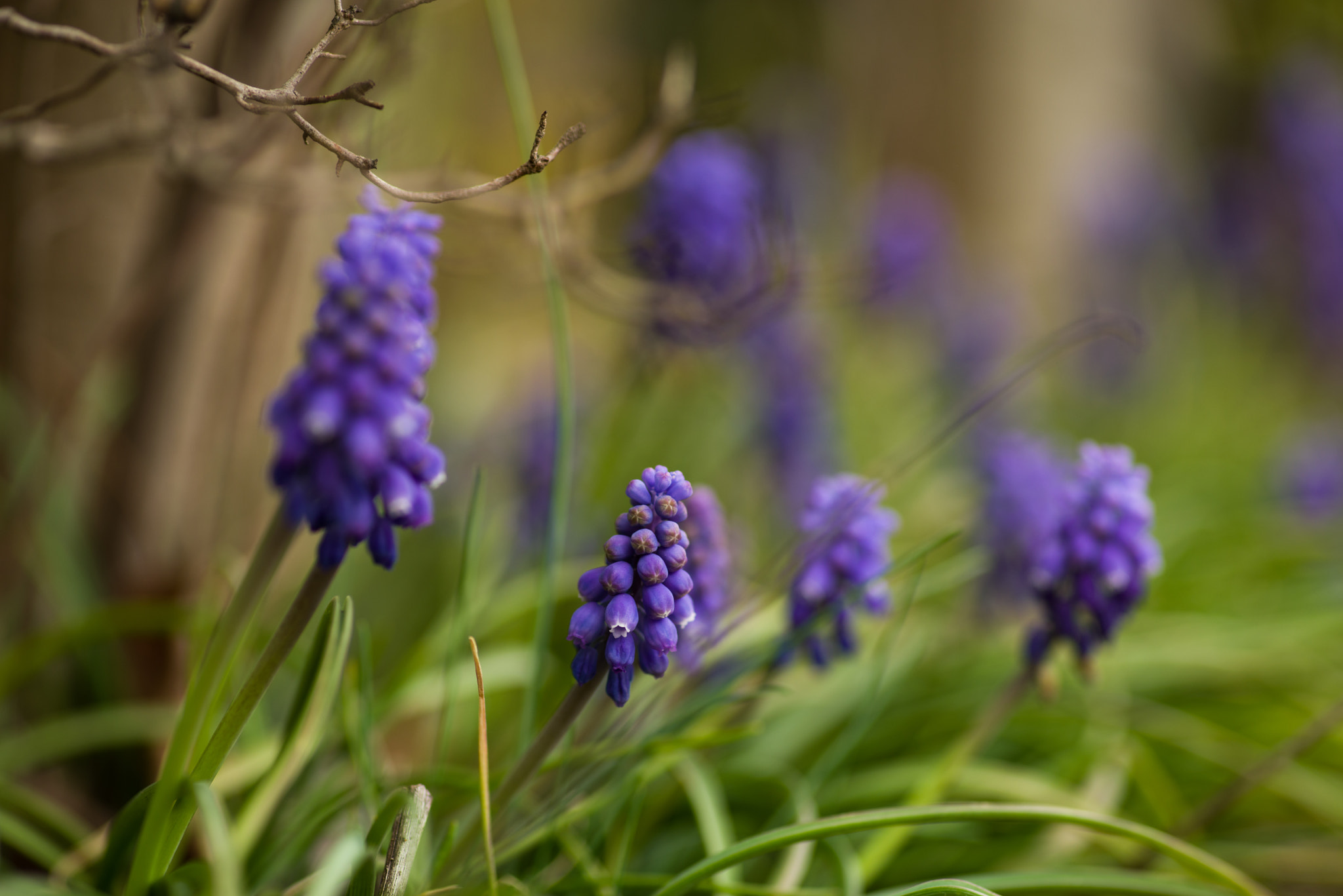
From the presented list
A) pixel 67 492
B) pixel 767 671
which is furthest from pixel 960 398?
pixel 67 492

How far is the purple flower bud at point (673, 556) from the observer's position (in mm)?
1446

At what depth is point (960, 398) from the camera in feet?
17.0

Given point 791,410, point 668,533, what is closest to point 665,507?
point 668,533

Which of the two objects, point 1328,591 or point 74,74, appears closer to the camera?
point 74,74

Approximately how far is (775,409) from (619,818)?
91.2 inches

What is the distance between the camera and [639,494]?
1.46 metres

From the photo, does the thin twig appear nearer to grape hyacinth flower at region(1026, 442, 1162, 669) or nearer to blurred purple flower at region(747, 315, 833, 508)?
grape hyacinth flower at region(1026, 442, 1162, 669)

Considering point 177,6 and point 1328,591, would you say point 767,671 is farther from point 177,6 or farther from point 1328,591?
point 1328,591

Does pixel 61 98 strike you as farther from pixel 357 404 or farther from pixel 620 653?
pixel 620 653

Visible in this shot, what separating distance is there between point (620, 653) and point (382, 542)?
1.21 feet

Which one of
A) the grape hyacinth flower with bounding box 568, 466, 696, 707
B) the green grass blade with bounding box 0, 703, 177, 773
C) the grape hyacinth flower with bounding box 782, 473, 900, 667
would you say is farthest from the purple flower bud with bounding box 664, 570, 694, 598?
the green grass blade with bounding box 0, 703, 177, 773

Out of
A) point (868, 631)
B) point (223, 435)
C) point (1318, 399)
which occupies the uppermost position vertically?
point (1318, 399)

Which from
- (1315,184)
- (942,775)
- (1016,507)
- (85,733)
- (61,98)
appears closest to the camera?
(61,98)

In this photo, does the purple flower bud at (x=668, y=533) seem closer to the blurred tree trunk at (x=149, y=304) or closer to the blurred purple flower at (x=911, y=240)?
the blurred tree trunk at (x=149, y=304)
